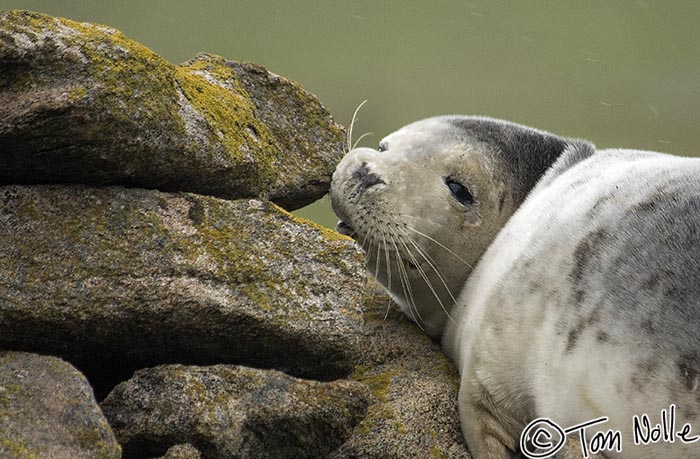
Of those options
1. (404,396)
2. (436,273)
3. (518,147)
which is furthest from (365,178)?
(404,396)

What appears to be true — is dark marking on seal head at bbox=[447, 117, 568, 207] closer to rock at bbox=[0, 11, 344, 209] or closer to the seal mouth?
the seal mouth

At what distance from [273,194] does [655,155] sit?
2.22 m

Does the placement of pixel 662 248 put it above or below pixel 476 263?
above

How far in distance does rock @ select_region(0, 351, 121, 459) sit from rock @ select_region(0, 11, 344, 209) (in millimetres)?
905

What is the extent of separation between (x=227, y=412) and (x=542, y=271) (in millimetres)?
1747

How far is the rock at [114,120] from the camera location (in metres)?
4.14

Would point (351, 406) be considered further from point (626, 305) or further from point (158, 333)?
point (626, 305)

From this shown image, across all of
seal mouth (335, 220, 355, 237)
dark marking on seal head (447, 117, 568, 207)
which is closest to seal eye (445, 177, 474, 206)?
dark marking on seal head (447, 117, 568, 207)

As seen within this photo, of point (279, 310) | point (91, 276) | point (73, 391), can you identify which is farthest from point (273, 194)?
point (73, 391)

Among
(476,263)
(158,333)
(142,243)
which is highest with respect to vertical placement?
(142,243)

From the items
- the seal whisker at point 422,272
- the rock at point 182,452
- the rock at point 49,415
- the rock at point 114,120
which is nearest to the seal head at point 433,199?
the seal whisker at point 422,272

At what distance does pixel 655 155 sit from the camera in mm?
5805

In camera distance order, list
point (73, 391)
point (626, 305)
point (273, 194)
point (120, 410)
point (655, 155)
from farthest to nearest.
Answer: point (655, 155) < point (273, 194) < point (626, 305) < point (120, 410) < point (73, 391)

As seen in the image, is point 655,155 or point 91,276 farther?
point 655,155
